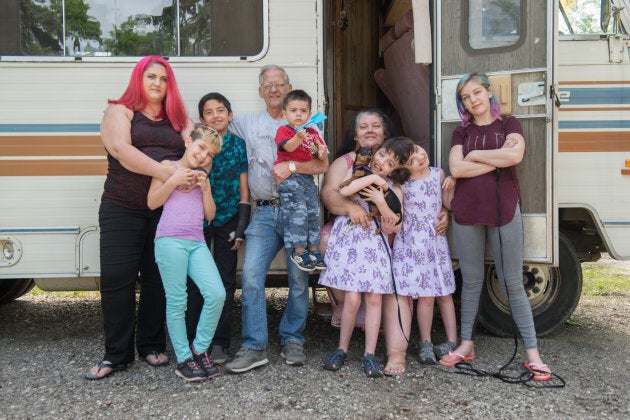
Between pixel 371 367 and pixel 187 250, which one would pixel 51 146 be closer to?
pixel 187 250

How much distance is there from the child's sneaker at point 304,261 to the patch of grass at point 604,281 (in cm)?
424

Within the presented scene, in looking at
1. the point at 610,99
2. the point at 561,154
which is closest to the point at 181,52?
the point at 561,154

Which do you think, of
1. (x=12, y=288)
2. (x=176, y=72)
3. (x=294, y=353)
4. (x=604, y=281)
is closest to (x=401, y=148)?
(x=294, y=353)

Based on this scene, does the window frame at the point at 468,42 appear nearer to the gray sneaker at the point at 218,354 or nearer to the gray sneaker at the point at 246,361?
the gray sneaker at the point at 246,361

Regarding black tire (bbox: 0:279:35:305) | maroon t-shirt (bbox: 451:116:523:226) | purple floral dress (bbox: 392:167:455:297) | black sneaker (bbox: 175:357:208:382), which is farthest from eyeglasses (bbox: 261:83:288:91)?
black tire (bbox: 0:279:35:305)

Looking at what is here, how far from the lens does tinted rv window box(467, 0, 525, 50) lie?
4.04m

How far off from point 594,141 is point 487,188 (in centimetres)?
125

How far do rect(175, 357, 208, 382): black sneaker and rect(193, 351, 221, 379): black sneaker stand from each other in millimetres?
19

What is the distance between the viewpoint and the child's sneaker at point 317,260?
3.79m

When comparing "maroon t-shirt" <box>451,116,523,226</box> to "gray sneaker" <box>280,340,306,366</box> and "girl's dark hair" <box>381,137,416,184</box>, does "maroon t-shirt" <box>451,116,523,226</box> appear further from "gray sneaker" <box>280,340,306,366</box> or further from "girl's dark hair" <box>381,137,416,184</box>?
"gray sneaker" <box>280,340,306,366</box>

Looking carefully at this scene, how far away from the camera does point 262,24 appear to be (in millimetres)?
4160

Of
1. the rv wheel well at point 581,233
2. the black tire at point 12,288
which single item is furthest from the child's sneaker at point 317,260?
the black tire at point 12,288

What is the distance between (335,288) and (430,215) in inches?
30.9

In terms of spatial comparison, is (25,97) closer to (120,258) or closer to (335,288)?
(120,258)
